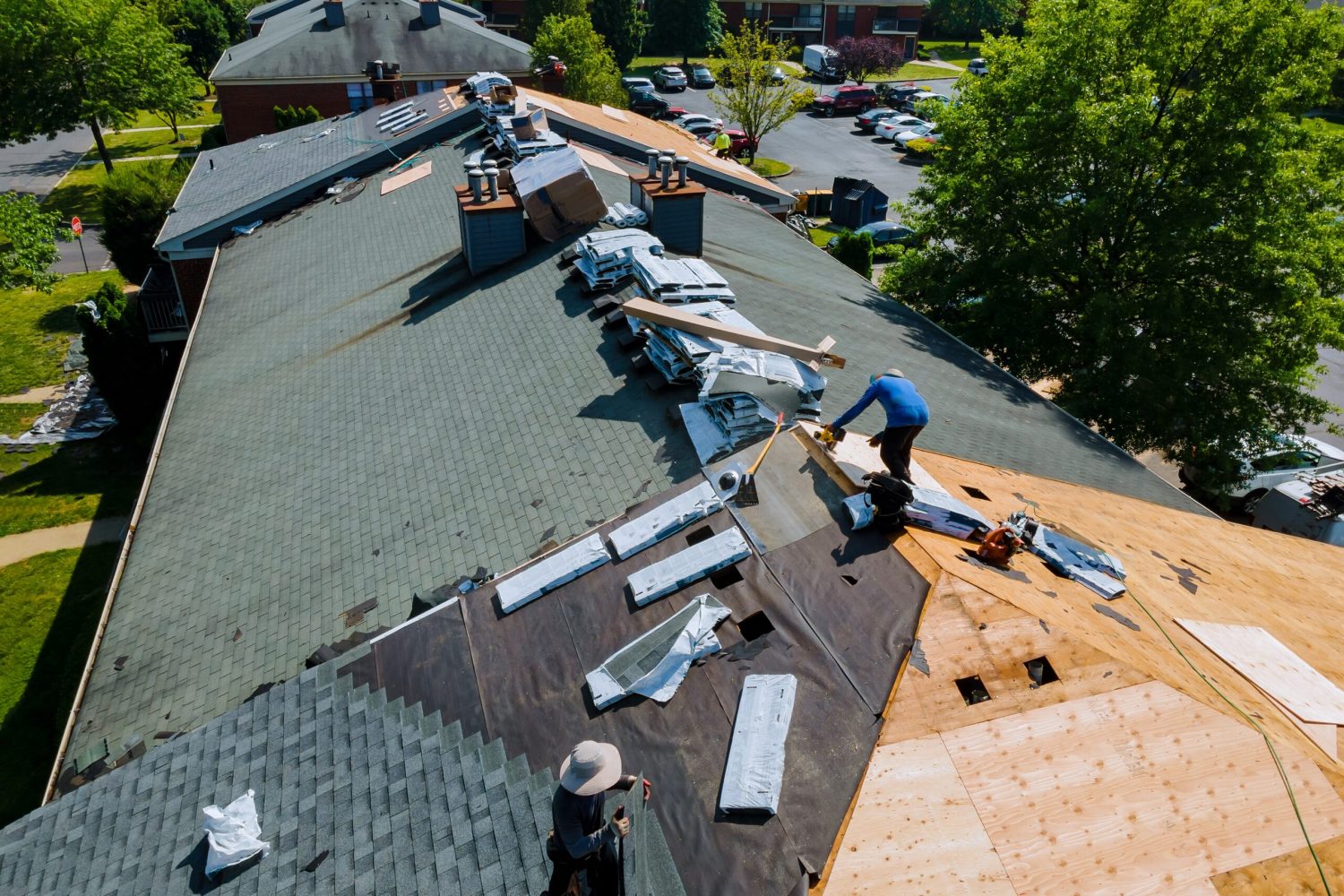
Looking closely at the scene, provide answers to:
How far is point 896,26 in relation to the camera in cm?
8019

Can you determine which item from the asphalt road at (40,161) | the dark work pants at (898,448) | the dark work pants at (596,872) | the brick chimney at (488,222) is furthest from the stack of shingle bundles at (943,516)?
the asphalt road at (40,161)

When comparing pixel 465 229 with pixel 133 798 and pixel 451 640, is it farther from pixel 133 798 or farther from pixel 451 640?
pixel 133 798

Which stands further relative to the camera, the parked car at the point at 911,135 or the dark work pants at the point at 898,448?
the parked car at the point at 911,135

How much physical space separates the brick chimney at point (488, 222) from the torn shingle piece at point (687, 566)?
10574 mm

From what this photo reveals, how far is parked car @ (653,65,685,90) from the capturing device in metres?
66.6

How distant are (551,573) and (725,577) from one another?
6.49 feet

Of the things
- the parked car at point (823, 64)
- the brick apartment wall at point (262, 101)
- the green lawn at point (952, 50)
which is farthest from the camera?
the green lawn at point (952, 50)

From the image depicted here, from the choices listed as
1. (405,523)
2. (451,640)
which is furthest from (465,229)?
(451,640)

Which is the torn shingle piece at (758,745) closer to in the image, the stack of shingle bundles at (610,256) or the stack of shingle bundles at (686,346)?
the stack of shingle bundles at (686,346)

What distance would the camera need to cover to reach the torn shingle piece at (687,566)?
9039 millimetres

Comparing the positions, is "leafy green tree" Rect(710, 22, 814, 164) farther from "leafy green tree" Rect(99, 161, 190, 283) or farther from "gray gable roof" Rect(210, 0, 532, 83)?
"leafy green tree" Rect(99, 161, 190, 283)

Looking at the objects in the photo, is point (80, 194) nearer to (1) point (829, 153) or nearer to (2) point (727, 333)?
(1) point (829, 153)

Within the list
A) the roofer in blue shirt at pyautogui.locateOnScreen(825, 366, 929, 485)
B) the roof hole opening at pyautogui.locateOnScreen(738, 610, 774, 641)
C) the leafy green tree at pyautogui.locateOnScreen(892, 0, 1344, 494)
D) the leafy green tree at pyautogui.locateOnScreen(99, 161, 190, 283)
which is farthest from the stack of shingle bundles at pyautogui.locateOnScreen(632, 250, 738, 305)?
the leafy green tree at pyautogui.locateOnScreen(99, 161, 190, 283)

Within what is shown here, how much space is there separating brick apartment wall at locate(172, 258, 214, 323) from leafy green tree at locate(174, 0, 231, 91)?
2012 inches
